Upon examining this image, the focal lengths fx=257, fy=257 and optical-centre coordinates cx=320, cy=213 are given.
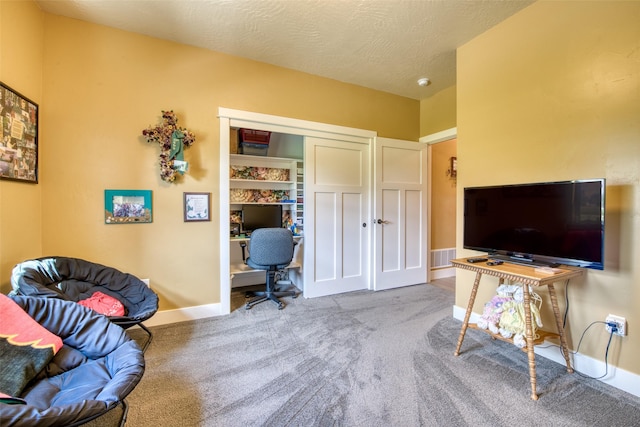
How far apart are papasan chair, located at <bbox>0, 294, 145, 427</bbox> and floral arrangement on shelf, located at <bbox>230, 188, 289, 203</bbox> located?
7.56ft

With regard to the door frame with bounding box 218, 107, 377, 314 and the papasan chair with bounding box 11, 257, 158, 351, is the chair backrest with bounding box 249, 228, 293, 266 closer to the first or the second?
the door frame with bounding box 218, 107, 377, 314

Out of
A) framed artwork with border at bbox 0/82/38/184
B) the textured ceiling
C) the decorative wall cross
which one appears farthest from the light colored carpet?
the textured ceiling

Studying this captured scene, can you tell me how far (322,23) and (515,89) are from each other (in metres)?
1.70

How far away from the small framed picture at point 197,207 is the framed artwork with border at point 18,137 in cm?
108

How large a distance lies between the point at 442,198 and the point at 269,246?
2.99 metres

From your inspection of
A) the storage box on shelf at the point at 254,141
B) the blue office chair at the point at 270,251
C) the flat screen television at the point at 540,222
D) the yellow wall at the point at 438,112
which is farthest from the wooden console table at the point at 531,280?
the storage box on shelf at the point at 254,141

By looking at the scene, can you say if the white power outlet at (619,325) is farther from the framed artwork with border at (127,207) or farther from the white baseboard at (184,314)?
the framed artwork with border at (127,207)

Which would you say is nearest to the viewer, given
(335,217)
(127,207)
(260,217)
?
(127,207)

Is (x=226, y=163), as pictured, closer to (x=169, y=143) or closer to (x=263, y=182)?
(x=169, y=143)

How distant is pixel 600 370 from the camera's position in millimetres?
1676

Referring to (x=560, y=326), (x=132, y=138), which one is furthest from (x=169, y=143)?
(x=560, y=326)

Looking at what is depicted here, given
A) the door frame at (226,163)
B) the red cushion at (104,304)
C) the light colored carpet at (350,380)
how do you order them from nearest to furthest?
the light colored carpet at (350,380), the red cushion at (104,304), the door frame at (226,163)

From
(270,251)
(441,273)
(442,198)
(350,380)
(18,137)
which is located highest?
(18,137)

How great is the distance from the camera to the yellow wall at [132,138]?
2143mm
